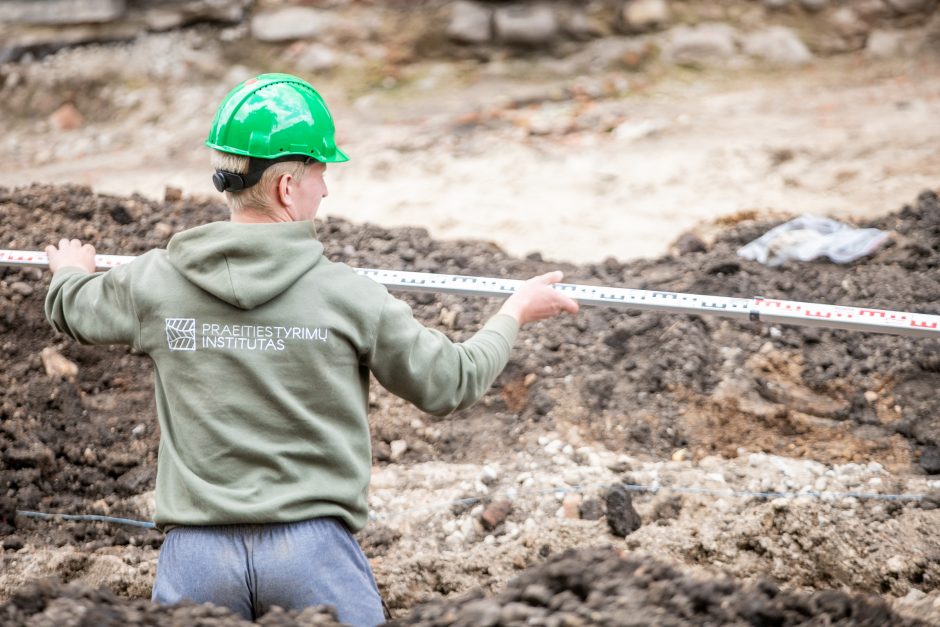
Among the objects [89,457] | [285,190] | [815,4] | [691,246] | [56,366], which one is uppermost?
[285,190]

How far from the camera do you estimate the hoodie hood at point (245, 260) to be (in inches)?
102

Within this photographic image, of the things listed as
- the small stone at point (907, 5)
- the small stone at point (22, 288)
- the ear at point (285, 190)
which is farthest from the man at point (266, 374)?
the small stone at point (907, 5)

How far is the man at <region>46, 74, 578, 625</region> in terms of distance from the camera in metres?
2.62

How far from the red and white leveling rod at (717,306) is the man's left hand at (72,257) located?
45cm

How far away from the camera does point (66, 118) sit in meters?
9.79

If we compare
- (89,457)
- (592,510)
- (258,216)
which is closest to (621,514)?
(592,510)

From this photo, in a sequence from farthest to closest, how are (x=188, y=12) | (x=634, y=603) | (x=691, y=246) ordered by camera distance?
(x=188, y=12), (x=691, y=246), (x=634, y=603)

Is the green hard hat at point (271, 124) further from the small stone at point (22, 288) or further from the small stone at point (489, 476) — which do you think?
the small stone at point (22, 288)

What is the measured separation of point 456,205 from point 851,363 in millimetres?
3697

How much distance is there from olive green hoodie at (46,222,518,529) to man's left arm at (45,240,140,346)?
55 mm

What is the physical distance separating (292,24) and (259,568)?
27.0 feet

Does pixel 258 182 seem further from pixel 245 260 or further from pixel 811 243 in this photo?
pixel 811 243

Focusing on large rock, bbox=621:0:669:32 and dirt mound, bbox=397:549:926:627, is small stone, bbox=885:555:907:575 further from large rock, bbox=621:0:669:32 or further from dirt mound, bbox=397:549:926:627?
large rock, bbox=621:0:669:32

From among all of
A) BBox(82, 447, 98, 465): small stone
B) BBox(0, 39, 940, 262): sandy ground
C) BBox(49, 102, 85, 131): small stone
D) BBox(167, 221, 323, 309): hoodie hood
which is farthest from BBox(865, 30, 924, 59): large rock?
BBox(167, 221, 323, 309): hoodie hood
